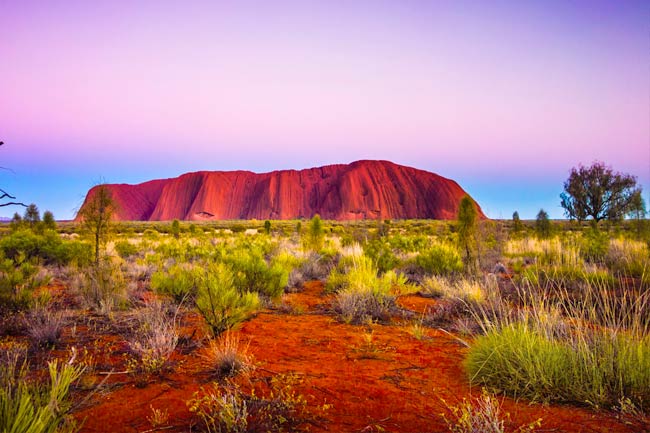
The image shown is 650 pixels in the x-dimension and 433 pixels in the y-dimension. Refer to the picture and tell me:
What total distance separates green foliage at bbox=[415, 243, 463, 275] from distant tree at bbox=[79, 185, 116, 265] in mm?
7390

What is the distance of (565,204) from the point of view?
34719mm

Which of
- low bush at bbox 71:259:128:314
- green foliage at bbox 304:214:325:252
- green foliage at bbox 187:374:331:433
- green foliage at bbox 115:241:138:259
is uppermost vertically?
green foliage at bbox 304:214:325:252

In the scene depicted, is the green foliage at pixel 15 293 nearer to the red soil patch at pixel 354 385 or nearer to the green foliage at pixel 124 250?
the red soil patch at pixel 354 385

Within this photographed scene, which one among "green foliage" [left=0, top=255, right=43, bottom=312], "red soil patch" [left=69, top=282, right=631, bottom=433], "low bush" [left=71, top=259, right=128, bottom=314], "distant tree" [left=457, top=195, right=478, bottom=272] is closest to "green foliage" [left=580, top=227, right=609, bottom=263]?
"distant tree" [left=457, top=195, right=478, bottom=272]

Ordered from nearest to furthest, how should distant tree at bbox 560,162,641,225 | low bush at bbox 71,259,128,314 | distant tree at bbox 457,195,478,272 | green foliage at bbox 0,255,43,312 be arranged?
1. green foliage at bbox 0,255,43,312
2. low bush at bbox 71,259,128,314
3. distant tree at bbox 457,195,478,272
4. distant tree at bbox 560,162,641,225

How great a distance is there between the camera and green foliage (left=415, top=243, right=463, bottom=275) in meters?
9.73

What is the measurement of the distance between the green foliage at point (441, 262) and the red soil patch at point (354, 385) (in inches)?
182

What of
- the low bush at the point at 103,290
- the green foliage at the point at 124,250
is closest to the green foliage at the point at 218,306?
the low bush at the point at 103,290

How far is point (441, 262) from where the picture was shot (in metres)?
9.90

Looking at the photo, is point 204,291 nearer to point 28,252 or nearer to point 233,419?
point 233,419

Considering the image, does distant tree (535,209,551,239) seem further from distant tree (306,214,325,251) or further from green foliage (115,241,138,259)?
green foliage (115,241,138,259)

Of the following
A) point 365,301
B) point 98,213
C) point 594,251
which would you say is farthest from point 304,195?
point 365,301

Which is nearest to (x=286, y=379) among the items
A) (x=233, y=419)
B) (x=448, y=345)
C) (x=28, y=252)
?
(x=233, y=419)

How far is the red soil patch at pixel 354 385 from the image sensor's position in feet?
9.08
